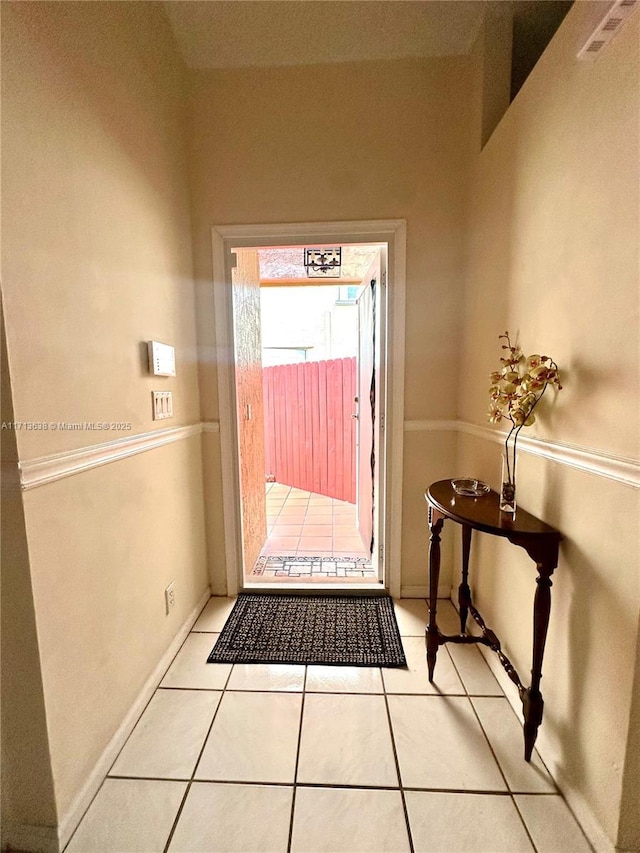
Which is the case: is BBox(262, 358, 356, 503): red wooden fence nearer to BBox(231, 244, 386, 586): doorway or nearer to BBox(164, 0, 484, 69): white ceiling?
BBox(231, 244, 386, 586): doorway

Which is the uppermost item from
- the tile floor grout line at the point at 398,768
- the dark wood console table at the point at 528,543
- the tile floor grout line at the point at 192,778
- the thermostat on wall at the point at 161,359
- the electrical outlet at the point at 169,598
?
the thermostat on wall at the point at 161,359

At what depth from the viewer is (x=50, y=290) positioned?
90cm

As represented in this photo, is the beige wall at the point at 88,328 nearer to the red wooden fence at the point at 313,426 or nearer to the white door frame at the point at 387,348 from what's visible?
the white door frame at the point at 387,348

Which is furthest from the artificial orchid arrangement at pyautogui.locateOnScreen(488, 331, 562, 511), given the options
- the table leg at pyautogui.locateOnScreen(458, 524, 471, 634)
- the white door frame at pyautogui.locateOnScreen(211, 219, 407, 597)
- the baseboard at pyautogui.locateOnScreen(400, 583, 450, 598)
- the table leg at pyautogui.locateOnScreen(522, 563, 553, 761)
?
the baseboard at pyautogui.locateOnScreen(400, 583, 450, 598)

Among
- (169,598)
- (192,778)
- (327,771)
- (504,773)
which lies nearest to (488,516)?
(504,773)

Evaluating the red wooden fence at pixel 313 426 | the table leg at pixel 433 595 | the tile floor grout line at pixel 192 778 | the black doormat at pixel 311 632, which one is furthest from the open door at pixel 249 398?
the red wooden fence at pixel 313 426

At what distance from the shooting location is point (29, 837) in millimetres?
915

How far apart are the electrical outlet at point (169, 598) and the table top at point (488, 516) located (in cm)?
120

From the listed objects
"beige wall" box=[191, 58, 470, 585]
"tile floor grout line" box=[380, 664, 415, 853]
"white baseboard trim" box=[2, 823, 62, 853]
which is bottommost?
"tile floor grout line" box=[380, 664, 415, 853]

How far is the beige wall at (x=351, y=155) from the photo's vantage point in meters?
1.68

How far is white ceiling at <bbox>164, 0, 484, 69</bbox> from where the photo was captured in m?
1.47

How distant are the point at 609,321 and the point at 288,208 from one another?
151cm

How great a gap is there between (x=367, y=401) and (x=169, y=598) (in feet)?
5.33

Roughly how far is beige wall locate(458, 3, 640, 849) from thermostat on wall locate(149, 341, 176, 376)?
141 centimetres
